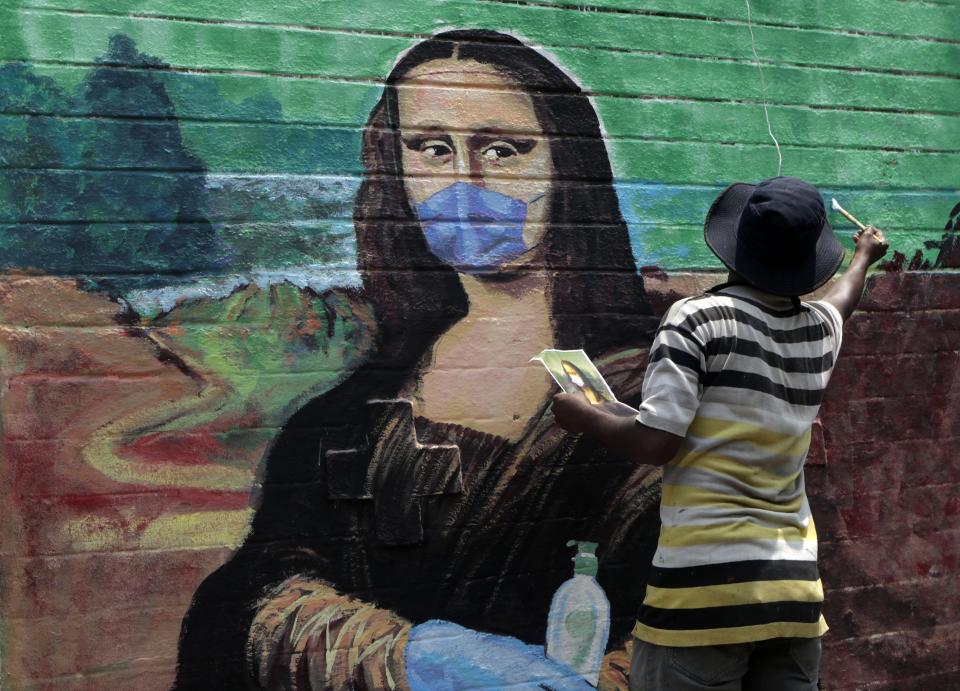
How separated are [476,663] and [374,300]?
4.27 ft

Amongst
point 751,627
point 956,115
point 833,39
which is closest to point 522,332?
point 751,627

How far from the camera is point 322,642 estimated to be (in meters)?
3.27

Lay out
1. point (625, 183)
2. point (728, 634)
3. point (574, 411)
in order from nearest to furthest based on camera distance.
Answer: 1. point (728, 634)
2. point (574, 411)
3. point (625, 183)

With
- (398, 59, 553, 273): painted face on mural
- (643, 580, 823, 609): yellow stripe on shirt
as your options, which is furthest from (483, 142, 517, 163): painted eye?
(643, 580, 823, 609): yellow stripe on shirt

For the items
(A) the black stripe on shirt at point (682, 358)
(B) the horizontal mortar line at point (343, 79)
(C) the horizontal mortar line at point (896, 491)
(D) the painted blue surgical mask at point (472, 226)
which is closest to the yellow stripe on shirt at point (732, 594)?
(A) the black stripe on shirt at point (682, 358)

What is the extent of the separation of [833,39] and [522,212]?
1.47 meters

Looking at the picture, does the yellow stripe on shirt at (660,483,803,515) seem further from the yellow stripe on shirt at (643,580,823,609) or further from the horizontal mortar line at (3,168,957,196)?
the horizontal mortar line at (3,168,957,196)

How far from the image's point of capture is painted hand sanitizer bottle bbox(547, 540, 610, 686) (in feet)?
11.6

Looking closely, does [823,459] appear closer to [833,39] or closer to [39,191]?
[833,39]

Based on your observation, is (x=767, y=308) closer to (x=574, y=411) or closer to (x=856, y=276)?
(x=574, y=411)

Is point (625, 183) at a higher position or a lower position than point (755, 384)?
higher

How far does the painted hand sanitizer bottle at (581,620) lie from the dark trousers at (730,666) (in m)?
1.06

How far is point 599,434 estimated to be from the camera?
2.51 meters

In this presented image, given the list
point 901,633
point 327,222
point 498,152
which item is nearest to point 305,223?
point 327,222
